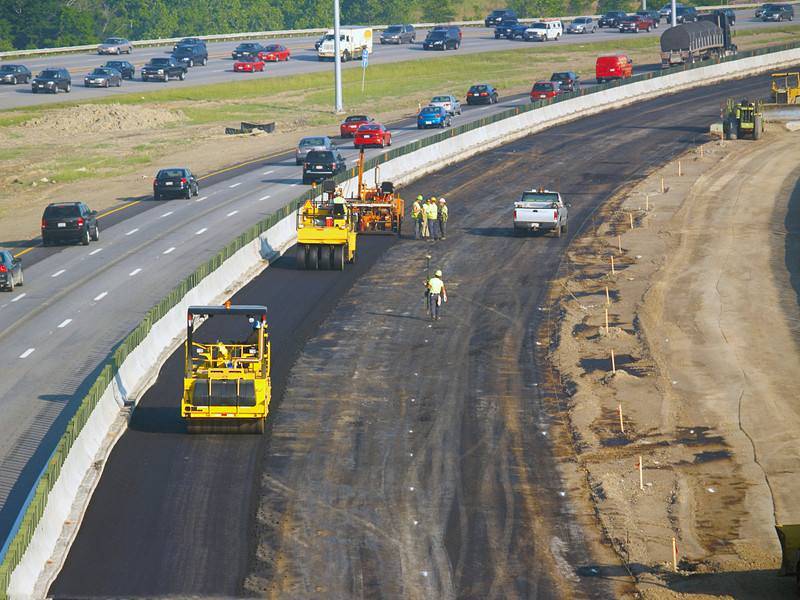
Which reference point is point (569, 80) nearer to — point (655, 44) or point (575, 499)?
point (655, 44)

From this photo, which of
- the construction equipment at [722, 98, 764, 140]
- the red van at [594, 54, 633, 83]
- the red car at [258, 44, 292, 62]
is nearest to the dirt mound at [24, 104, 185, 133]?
the red car at [258, 44, 292, 62]

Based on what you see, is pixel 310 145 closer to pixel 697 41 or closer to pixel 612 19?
pixel 697 41

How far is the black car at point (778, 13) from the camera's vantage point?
152312 mm

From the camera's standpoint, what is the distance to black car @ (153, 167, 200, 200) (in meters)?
68.8

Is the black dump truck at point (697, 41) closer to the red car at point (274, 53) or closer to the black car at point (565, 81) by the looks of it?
the black car at point (565, 81)

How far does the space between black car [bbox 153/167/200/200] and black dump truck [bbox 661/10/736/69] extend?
51948mm

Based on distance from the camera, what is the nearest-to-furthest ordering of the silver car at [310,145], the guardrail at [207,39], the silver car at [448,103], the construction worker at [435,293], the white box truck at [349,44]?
the construction worker at [435,293] < the silver car at [310,145] < the silver car at [448,103] < the white box truck at [349,44] < the guardrail at [207,39]

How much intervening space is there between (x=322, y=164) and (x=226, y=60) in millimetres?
63918

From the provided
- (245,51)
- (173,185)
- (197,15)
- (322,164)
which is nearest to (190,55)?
(245,51)

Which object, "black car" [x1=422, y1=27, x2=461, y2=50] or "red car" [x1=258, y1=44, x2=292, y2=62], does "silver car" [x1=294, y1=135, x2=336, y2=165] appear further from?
"black car" [x1=422, y1=27, x2=461, y2=50]

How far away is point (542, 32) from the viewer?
14325cm

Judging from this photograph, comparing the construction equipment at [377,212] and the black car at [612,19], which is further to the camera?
the black car at [612,19]

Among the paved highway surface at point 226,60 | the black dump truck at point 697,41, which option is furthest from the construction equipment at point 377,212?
the black dump truck at point 697,41

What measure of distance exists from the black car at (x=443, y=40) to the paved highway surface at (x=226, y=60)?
101 centimetres
